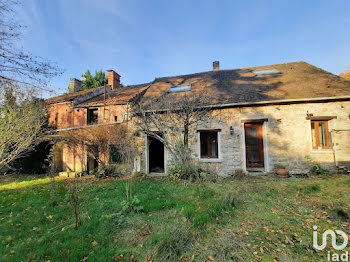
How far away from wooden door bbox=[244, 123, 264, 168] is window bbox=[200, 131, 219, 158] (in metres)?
1.62

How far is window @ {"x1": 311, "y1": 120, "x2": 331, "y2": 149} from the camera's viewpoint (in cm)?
750

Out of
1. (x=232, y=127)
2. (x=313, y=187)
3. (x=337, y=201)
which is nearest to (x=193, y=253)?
(x=337, y=201)

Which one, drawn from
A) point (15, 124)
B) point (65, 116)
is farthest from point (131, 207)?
A: point (65, 116)

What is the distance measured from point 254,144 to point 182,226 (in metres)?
6.72

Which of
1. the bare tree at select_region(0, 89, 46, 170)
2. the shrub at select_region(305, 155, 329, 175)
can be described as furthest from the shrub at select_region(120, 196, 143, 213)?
the shrub at select_region(305, 155, 329, 175)

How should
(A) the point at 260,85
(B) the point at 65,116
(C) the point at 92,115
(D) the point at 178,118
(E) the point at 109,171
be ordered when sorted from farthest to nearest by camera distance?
(B) the point at 65,116 < (C) the point at 92,115 < (A) the point at 260,85 < (E) the point at 109,171 < (D) the point at 178,118

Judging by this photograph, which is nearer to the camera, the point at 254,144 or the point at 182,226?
the point at 182,226

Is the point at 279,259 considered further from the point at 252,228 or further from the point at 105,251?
the point at 105,251

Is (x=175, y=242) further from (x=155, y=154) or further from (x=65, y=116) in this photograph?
(x=65, y=116)

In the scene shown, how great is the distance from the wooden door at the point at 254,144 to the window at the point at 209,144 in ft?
5.33

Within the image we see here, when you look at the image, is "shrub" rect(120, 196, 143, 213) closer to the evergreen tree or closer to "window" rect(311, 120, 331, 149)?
"window" rect(311, 120, 331, 149)

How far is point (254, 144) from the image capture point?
833 cm

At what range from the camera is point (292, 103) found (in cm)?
765

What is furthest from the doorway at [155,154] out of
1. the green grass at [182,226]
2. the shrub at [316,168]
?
the shrub at [316,168]
